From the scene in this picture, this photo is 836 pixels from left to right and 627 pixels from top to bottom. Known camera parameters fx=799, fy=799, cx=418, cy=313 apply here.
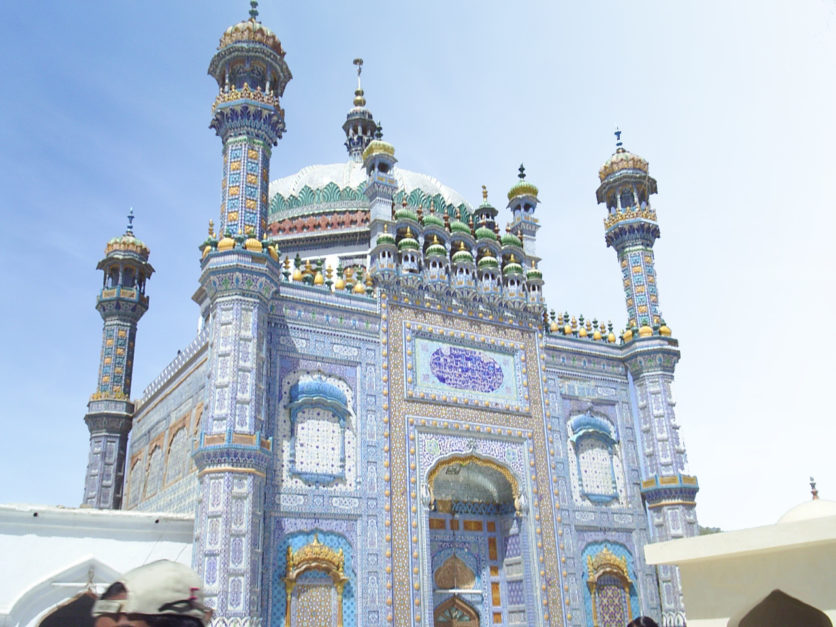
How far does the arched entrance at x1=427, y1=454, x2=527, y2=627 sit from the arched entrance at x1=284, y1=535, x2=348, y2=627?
236cm

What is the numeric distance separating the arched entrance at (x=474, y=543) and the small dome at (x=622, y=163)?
8.95m

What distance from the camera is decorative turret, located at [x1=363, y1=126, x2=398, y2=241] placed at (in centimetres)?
1788

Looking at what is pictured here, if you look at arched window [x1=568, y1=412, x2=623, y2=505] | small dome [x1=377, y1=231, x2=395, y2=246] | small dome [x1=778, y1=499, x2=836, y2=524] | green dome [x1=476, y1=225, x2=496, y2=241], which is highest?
green dome [x1=476, y1=225, x2=496, y2=241]

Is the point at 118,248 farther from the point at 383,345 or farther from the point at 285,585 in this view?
the point at 285,585

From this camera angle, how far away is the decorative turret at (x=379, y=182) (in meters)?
Result: 17.9

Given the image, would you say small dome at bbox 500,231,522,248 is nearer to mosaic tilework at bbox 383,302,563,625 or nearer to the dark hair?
mosaic tilework at bbox 383,302,563,625

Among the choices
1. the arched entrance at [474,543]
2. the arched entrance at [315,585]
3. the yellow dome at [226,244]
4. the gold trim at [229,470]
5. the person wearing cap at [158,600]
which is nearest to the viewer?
the person wearing cap at [158,600]

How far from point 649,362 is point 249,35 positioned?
11.9 meters

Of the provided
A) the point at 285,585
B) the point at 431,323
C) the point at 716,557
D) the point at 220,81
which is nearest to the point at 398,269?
the point at 431,323

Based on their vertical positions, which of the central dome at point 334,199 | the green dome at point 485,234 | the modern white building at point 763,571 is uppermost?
the central dome at point 334,199

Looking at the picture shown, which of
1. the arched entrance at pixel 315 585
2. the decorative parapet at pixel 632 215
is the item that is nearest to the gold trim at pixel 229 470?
the arched entrance at pixel 315 585

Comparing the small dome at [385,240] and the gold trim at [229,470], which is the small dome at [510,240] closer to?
the small dome at [385,240]

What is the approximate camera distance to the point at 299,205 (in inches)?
857

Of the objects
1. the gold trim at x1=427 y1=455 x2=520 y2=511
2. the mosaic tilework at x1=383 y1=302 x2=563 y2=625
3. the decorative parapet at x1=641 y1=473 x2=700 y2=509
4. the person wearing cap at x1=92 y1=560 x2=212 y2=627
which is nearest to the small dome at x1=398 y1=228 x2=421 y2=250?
the mosaic tilework at x1=383 y1=302 x2=563 y2=625
